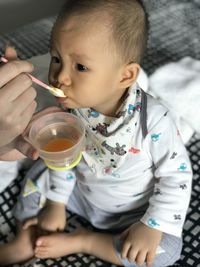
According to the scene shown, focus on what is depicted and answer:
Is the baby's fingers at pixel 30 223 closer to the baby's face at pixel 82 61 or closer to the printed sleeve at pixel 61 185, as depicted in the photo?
the printed sleeve at pixel 61 185

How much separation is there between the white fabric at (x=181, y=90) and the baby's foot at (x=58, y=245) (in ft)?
1.48

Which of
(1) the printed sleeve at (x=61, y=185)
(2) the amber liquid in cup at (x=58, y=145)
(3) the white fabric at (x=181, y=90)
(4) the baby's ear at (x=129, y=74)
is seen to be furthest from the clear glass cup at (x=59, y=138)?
(3) the white fabric at (x=181, y=90)

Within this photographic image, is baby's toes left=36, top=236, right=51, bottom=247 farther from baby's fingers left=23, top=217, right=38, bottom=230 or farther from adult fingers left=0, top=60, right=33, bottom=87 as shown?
adult fingers left=0, top=60, right=33, bottom=87

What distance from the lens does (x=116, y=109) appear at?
94cm

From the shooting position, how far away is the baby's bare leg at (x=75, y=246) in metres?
1.05

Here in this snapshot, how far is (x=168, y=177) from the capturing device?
97 centimetres

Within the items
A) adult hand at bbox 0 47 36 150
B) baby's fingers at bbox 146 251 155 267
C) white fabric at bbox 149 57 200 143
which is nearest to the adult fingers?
adult hand at bbox 0 47 36 150

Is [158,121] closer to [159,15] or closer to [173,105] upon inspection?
[173,105]

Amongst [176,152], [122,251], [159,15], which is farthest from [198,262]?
[159,15]

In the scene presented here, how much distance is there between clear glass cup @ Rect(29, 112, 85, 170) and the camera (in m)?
0.84

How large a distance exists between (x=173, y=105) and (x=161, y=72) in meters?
0.13

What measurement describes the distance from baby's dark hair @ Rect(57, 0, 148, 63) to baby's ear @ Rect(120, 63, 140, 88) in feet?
0.04

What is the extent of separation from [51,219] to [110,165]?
0.81 feet

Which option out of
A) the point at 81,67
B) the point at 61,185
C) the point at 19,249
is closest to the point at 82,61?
the point at 81,67
